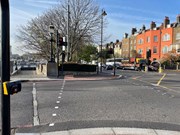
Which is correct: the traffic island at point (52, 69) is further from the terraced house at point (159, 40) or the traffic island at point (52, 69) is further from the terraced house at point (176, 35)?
the terraced house at point (176, 35)

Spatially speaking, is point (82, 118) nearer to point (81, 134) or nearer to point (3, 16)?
point (81, 134)

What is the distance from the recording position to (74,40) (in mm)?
32406

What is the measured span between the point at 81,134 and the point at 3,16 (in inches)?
123

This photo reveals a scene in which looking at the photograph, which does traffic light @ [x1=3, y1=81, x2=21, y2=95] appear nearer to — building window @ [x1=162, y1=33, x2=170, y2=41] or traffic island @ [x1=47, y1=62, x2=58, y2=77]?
traffic island @ [x1=47, y1=62, x2=58, y2=77]

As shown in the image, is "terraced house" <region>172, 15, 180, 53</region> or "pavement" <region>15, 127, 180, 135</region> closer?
"pavement" <region>15, 127, 180, 135</region>

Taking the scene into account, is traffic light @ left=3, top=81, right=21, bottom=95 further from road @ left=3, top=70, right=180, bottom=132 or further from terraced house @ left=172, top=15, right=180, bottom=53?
terraced house @ left=172, top=15, right=180, bottom=53

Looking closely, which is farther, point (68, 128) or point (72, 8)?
point (72, 8)

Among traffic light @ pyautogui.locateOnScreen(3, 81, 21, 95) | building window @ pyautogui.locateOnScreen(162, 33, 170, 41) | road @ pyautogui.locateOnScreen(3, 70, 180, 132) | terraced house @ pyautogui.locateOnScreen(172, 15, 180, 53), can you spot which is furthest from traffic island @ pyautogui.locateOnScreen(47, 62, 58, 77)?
building window @ pyautogui.locateOnScreen(162, 33, 170, 41)

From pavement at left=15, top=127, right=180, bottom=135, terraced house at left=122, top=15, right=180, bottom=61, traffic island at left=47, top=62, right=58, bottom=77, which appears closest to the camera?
pavement at left=15, top=127, right=180, bottom=135

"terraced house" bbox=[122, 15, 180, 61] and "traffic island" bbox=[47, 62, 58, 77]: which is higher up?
"terraced house" bbox=[122, 15, 180, 61]

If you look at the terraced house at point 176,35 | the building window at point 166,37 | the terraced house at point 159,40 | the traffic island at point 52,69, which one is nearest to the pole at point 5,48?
the traffic island at point 52,69

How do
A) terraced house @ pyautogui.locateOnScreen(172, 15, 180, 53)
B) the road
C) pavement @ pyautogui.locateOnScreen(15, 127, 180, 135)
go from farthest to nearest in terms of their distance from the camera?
terraced house @ pyautogui.locateOnScreen(172, 15, 180, 53) < the road < pavement @ pyautogui.locateOnScreen(15, 127, 180, 135)

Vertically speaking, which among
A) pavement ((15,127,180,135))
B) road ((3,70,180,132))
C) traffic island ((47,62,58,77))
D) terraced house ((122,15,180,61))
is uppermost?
terraced house ((122,15,180,61))

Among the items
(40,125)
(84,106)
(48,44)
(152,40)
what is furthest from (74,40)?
(152,40)
